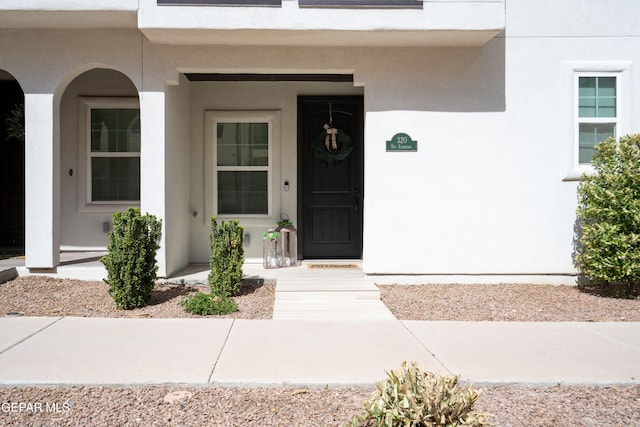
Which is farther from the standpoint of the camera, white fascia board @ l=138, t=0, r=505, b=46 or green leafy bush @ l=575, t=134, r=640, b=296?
green leafy bush @ l=575, t=134, r=640, b=296

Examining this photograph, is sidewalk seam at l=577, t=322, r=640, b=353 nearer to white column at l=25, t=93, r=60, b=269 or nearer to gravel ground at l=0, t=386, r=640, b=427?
gravel ground at l=0, t=386, r=640, b=427

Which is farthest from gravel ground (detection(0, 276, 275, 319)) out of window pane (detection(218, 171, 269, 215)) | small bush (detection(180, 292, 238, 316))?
window pane (detection(218, 171, 269, 215))

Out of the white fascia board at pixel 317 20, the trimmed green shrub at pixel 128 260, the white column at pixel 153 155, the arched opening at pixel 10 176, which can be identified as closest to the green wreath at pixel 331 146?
the white fascia board at pixel 317 20

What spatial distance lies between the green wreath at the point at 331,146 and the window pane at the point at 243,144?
91 centimetres

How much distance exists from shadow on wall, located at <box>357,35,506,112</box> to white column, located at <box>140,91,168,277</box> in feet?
9.98

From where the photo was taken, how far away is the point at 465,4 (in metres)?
7.08

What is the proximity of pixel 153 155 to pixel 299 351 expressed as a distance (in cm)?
418

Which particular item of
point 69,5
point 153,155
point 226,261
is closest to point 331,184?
point 226,261

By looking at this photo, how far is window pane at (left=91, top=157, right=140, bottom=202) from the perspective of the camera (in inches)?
376

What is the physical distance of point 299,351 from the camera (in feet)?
15.8

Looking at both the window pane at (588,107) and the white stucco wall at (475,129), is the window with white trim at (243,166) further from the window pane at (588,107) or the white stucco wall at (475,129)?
the window pane at (588,107)

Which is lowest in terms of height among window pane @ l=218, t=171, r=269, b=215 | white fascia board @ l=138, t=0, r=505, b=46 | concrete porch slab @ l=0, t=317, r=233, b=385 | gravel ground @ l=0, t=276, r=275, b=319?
concrete porch slab @ l=0, t=317, r=233, b=385

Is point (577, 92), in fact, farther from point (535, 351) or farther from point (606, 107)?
point (535, 351)

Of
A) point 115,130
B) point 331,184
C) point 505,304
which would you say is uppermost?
point 115,130
